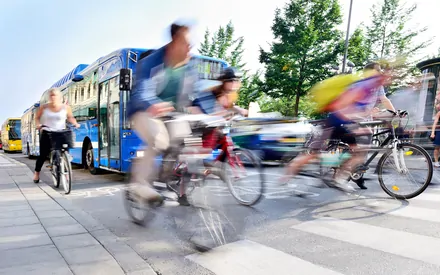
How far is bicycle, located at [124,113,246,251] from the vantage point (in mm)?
3350

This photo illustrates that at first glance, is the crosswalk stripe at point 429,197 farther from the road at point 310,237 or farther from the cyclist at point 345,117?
the cyclist at point 345,117

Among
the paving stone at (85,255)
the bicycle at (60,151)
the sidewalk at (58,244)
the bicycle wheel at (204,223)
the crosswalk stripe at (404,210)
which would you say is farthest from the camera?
the bicycle at (60,151)

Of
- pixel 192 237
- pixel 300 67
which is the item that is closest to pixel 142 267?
pixel 192 237

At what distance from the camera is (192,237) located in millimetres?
3469

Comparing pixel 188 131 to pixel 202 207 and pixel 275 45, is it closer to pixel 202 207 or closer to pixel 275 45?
pixel 202 207

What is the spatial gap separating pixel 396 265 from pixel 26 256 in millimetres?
3042

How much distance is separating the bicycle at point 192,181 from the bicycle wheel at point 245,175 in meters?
0.51

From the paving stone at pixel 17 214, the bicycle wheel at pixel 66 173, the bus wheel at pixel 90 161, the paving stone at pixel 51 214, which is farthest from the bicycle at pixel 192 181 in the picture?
the bus wheel at pixel 90 161

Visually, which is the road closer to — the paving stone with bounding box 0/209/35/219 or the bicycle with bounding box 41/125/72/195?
the paving stone with bounding box 0/209/35/219

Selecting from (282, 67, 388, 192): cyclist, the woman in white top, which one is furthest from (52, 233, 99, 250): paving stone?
the woman in white top

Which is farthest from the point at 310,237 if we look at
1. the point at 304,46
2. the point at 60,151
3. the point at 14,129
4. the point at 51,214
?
the point at 14,129

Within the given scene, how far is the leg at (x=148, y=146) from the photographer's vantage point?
337 centimetres

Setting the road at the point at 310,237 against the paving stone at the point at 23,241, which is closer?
the road at the point at 310,237

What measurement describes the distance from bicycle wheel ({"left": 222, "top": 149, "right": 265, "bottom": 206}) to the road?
0.56ft
